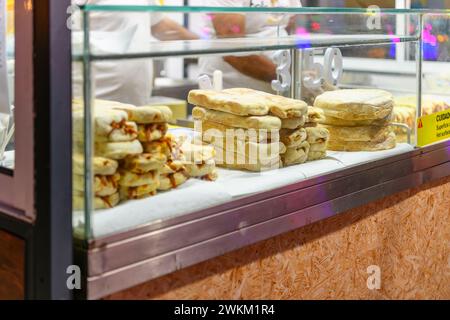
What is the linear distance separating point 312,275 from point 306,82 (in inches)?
24.3

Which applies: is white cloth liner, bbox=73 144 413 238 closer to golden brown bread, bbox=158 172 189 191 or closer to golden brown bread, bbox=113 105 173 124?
golden brown bread, bbox=158 172 189 191

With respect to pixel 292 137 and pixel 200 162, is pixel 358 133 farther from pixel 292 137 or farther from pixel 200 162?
pixel 200 162

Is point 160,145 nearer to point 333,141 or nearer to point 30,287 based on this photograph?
point 30,287

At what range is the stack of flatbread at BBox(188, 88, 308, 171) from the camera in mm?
1572

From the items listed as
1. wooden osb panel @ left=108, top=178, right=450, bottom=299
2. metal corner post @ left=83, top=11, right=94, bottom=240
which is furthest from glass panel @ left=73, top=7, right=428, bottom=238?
wooden osb panel @ left=108, top=178, right=450, bottom=299

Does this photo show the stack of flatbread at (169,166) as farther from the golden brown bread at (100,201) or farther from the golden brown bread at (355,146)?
the golden brown bread at (355,146)

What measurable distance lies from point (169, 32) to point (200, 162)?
0.95 ft

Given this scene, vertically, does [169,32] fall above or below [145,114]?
above

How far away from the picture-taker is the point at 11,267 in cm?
123

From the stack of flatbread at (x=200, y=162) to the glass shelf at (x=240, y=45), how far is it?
22cm

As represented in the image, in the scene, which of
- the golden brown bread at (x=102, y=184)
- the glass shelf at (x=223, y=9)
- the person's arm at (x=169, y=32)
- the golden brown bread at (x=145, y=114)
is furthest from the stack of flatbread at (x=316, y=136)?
the golden brown bread at (x=102, y=184)

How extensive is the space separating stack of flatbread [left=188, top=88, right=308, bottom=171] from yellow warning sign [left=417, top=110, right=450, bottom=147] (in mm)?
428

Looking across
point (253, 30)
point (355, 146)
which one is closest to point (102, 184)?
point (253, 30)

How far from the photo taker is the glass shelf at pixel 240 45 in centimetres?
115
